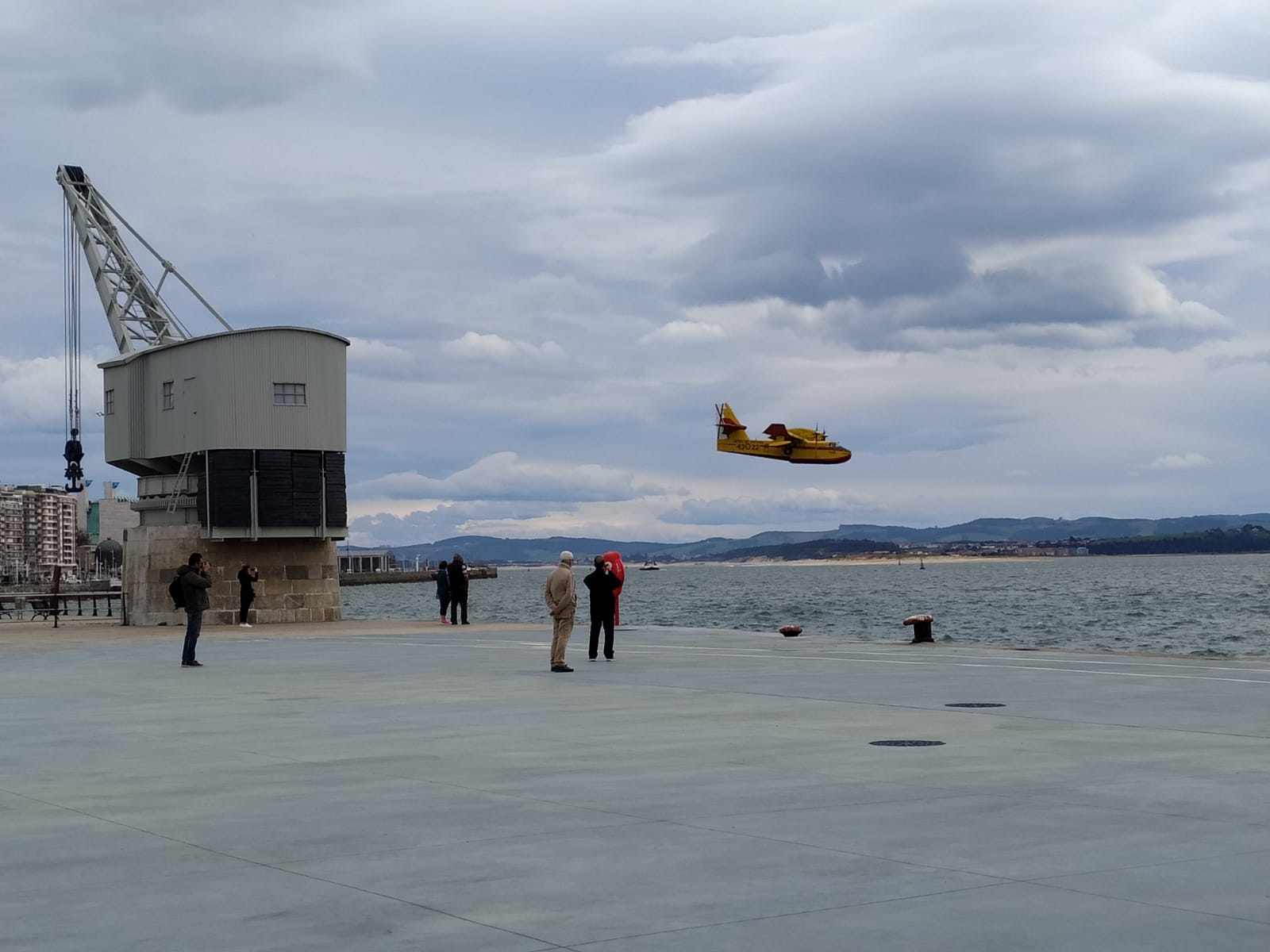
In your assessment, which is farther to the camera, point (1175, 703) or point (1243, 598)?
point (1243, 598)

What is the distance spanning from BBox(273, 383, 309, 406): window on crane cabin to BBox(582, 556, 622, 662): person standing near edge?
21.9 m

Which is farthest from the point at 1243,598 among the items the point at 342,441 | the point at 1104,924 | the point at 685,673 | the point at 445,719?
the point at 1104,924

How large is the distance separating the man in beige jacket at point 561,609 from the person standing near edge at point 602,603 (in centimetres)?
188

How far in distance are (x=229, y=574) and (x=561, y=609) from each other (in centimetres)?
2530

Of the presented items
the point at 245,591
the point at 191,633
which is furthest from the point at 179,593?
the point at 245,591

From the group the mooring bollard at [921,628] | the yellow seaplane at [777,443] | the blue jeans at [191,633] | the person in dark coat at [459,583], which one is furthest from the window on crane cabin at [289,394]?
the yellow seaplane at [777,443]

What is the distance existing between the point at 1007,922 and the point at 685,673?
1612 cm

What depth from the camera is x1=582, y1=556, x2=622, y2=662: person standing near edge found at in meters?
25.8

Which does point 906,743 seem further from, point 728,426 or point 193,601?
point 728,426

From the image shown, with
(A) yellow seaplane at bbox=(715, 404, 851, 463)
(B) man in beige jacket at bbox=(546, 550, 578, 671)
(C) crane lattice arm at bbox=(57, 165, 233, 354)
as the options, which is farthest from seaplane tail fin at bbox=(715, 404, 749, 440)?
(B) man in beige jacket at bbox=(546, 550, 578, 671)

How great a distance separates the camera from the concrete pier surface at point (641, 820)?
21.7 feet

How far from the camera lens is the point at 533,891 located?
7.31m

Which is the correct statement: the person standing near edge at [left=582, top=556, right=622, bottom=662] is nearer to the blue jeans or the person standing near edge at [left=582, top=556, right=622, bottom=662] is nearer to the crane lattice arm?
the blue jeans

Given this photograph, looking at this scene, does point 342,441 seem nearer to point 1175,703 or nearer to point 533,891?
point 1175,703
